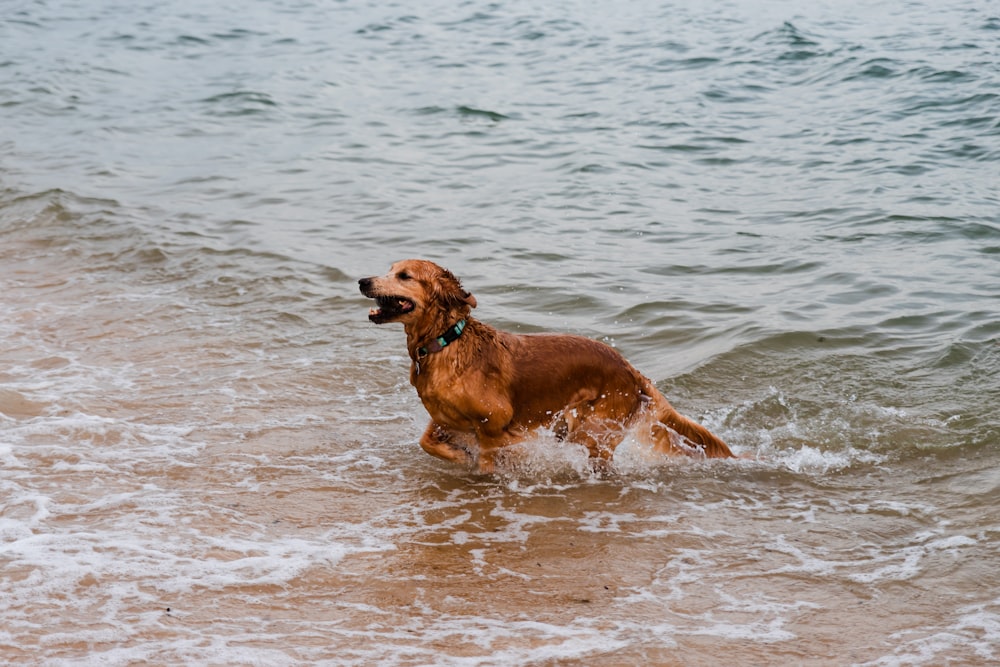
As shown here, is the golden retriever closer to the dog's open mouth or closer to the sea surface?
the dog's open mouth

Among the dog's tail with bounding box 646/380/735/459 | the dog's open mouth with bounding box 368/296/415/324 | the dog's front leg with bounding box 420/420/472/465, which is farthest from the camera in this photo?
the dog's tail with bounding box 646/380/735/459

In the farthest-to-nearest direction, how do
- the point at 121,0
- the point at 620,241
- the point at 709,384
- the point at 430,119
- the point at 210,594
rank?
→ the point at 121,0 → the point at 430,119 → the point at 620,241 → the point at 709,384 → the point at 210,594

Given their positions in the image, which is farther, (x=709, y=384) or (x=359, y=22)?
(x=359, y=22)

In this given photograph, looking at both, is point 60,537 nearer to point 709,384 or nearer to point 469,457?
point 469,457

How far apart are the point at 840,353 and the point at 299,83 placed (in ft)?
49.0

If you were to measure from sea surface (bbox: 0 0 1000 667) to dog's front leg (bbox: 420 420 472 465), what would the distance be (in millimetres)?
166

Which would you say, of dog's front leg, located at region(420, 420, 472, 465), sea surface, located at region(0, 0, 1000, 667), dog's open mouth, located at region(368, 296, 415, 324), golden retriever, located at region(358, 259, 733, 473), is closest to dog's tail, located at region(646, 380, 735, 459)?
golden retriever, located at region(358, 259, 733, 473)

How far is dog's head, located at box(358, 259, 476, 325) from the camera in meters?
6.41

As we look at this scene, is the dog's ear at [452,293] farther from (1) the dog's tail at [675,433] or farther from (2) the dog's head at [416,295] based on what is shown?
(1) the dog's tail at [675,433]

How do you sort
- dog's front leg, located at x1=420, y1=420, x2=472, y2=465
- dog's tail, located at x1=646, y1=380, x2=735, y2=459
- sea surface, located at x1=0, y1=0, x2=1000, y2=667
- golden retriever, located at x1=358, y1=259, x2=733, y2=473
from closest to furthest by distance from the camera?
sea surface, located at x1=0, y1=0, x2=1000, y2=667, golden retriever, located at x1=358, y1=259, x2=733, y2=473, dog's front leg, located at x1=420, y1=420, x2=472, y2=465, dog's tail, located at x1=646, y1=380, x2=735, y2=459

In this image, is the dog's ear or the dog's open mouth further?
the dog's ear

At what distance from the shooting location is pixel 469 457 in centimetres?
692

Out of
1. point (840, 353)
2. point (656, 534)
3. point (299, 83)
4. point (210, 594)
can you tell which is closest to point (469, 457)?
point (656, 534)

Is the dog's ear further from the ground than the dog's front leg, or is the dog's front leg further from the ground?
the dog's ear
